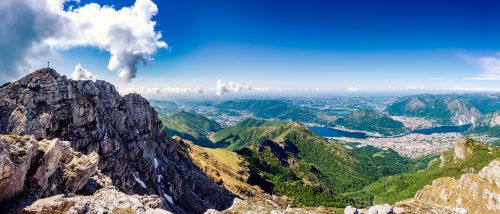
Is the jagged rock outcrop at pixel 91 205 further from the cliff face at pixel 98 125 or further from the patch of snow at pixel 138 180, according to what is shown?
the patch of snow at pixel 138 180

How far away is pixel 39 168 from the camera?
2921 inches

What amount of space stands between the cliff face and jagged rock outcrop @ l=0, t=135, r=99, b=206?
34631 mm

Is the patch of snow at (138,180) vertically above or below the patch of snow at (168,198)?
above

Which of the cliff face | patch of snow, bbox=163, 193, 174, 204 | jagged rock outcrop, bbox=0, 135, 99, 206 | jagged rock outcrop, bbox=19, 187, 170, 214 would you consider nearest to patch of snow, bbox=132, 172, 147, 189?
the cliff face

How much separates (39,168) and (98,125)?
7066cm

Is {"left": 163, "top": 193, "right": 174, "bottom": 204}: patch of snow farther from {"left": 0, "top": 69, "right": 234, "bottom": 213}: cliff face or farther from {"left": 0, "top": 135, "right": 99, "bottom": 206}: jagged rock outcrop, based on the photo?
{"left": 0, "top": 135, "right": 99, "bottom": 206}: jagged rock outcrop

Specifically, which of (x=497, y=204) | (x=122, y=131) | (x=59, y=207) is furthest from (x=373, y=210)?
(x=497, y=204)

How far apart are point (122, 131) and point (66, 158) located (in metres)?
87.7

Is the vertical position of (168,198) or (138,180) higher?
(138,180)

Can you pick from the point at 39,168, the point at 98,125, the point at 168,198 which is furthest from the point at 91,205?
the point at 168,198

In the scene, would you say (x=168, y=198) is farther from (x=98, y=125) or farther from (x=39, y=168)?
(x=39, y=168)

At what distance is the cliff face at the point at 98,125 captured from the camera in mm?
118188

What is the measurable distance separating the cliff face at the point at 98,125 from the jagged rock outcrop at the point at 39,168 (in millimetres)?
34631

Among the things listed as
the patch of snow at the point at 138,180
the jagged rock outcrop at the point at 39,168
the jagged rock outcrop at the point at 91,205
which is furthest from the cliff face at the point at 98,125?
the jagged rock outcrop at the point at 91,205
